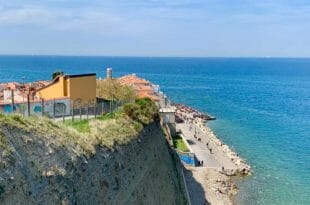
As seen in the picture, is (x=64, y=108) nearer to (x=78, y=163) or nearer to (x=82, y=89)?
(x=82, y=89)

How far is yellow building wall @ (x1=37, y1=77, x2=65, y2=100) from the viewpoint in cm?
3172

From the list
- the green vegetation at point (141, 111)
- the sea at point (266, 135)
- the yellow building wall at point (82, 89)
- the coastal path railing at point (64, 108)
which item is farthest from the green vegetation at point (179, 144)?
the coastal path railing at point (64, 108)

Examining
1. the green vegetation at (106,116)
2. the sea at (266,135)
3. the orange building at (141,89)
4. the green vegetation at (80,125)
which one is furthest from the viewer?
the orange building at (141,89)

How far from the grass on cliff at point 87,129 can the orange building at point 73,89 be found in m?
3.41

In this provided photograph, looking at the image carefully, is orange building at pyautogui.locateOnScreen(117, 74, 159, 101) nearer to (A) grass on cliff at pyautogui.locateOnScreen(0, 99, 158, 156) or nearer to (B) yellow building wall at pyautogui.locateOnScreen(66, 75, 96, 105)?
(B) yellow building wall at pyautogui.locateOnScreen(66, 75, 96, 105)

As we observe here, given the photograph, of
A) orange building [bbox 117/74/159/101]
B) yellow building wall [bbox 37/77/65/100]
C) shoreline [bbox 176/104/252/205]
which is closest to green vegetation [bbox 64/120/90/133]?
yellow building wall [bbox 37/77/65/100]

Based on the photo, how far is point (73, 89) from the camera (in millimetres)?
31672

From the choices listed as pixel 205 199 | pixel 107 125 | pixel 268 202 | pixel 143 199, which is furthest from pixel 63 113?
pixel 268 202

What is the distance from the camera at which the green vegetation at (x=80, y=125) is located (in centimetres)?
2369

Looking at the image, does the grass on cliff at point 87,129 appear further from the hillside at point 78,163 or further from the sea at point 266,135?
the sea at point 266,135

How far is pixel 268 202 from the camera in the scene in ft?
156

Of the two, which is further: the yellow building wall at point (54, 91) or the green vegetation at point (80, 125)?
the yellow building wall at point (54, 91)

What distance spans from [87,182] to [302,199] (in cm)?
3482

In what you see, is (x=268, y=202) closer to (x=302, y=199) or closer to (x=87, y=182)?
(x=302, y=199)
